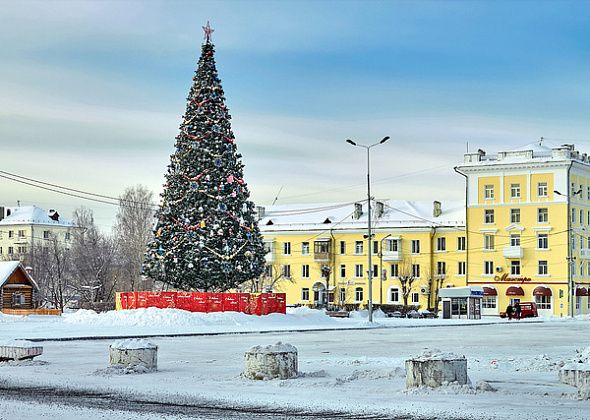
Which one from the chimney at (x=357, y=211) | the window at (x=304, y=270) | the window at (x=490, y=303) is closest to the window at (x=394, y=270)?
the chimney at (x=357, y=211)

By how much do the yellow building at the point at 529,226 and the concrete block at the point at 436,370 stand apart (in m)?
78.8

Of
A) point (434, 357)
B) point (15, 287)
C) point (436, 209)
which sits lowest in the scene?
point (434, 357)

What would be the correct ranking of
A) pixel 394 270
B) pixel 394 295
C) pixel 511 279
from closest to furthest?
1. pixel 511 279
2. pixel 394 270
3. pixel 394 295

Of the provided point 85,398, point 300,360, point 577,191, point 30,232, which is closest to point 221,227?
point 300,360

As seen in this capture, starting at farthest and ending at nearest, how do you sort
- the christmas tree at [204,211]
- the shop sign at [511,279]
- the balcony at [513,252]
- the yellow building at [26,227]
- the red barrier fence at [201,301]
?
the yellow building at [26,227], the balcony at [513,252], the shop sign at [511,279], the christmas tree at [204,211], the red barrier fence at [201,301]

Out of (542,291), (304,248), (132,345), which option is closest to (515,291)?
(542,291)

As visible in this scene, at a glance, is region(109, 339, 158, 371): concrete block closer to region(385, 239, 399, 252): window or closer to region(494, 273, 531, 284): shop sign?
region(494, 273, 531, 284): shop sign

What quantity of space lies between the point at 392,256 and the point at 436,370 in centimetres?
8770

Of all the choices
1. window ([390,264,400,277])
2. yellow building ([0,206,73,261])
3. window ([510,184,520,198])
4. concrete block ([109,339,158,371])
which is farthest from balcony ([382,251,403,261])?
concrete block ([109,339,158,371])

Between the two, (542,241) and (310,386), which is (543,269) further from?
(310,386)

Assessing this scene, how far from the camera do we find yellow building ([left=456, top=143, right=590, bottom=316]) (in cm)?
9406

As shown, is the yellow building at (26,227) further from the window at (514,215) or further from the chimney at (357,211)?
the window at (514,215)

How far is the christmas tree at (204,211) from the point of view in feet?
171

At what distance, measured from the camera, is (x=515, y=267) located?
9656cm
